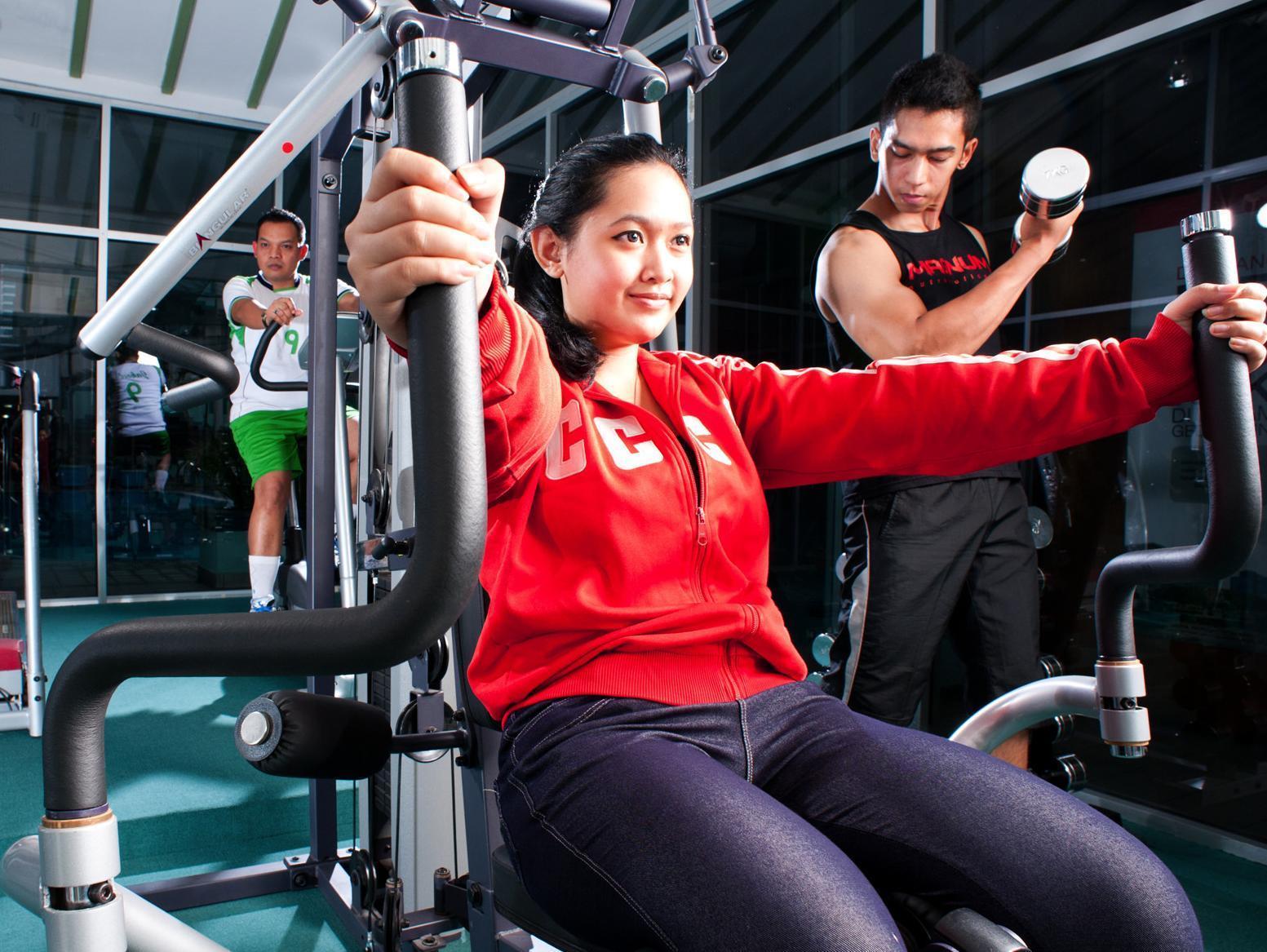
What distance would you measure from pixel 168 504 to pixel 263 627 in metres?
6.47

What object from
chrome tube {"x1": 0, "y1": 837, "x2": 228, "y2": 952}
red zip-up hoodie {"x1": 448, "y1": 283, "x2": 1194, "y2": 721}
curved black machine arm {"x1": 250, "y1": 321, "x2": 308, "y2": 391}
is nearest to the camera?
chrome tube {"x1": 0, "y1": 837, "x2": 228, "y2": 952}

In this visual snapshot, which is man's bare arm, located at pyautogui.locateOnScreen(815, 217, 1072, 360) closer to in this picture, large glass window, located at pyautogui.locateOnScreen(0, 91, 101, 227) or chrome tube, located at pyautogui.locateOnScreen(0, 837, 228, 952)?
chrome tube, located at pyautogui.locateOnScreen(0, 837, 228, 952)

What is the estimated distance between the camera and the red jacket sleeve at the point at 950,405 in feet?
3.59

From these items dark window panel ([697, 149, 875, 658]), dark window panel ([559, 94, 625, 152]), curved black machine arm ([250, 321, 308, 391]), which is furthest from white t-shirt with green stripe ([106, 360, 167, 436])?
curved black machine arm ([250, 321, 308, 391])

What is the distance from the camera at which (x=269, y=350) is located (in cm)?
288

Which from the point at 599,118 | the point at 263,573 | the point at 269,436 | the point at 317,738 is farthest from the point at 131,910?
the point at 599,118

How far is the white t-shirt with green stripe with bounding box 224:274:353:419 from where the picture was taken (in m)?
2.56

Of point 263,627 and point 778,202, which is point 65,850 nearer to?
point 263,627

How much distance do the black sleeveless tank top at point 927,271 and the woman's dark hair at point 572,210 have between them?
65 cm

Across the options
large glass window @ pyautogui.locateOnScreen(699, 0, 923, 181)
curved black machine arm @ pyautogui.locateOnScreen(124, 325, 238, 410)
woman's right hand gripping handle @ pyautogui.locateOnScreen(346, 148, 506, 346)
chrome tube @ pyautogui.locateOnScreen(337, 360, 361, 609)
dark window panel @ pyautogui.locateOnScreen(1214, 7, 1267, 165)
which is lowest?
chrome tube @ pyautogui.locateOnScreen(337, 360, 361, 609)

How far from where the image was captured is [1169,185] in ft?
8.32

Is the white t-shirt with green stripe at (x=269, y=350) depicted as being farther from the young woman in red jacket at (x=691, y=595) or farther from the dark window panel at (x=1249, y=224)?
the dark window panel at (x=1249, y=224)

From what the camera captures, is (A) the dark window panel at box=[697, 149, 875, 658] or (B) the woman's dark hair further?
(A) the dark window panel at box=[697, 149, 875, 658]

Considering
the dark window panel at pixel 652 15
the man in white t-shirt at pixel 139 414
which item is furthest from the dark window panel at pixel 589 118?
the man in white t-shirt at pixel 139 414
